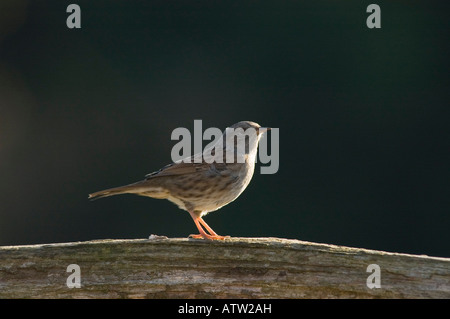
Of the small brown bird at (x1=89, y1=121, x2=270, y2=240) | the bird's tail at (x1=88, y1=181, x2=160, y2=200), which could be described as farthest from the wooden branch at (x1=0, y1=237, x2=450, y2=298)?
the small brown bird at (x1=89, y1=121, x2=270, y2=240)

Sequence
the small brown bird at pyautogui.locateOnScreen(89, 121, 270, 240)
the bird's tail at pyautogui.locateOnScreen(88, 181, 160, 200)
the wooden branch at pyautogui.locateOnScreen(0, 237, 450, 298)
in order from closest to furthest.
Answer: the wooden branch at pyautogui.locateOnScreen(0, 237, 450, 298) < the bird's tail at pyautogui.locateOnScreen(88, 181, 160, 200) < the small brown bird at pyautogui.locateOnScreen(89, 121, 270, 240)

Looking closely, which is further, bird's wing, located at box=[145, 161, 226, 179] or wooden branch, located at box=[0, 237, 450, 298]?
bird's wing, located at box=[145, 161, 226, 179]

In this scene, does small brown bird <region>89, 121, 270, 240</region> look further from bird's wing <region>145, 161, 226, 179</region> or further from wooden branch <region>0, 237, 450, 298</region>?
wooden branch <region>0, 237, 450, 298</region>

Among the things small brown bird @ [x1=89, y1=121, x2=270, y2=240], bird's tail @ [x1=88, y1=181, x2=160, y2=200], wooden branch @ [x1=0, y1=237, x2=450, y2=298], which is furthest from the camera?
small brown bird @ [x1=89, y1=121, x2=270, y2=240]

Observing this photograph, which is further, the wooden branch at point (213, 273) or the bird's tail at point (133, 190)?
the bird's tail at point (133, 190)

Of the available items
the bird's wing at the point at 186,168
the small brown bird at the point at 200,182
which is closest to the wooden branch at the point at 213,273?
the small brown bird at the point at 200,182

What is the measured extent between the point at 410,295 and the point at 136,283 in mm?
1089

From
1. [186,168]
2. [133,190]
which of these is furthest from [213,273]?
[186,168]

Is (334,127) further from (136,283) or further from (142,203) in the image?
(136,283)

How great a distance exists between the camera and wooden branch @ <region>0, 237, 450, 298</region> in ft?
8.73

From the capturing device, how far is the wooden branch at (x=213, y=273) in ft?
8.73

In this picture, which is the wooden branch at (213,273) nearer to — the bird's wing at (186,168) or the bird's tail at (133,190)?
the bird's tail at (133,190)

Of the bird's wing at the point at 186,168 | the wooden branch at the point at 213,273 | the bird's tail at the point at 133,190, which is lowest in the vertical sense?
the wooden branch at the point at 213,273

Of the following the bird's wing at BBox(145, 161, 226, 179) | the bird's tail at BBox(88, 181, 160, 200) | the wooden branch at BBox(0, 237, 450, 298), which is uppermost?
the bird's wing at BBox(145, 161, 226, 179)
